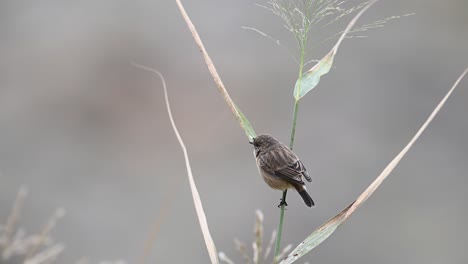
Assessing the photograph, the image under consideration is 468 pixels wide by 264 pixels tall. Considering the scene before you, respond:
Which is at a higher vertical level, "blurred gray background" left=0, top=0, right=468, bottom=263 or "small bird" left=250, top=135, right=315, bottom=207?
"small bird" left=250, top=135, right=315, bottom=207

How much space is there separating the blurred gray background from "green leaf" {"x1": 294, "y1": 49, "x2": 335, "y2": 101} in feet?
21.3

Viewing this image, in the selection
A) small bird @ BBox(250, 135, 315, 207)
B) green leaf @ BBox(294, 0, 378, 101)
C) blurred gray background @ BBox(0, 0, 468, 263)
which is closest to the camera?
green leaf @ BBox(294, 0, 378, 101)

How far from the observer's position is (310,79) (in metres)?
2.61

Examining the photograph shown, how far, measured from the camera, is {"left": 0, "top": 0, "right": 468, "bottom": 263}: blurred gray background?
10.0 m

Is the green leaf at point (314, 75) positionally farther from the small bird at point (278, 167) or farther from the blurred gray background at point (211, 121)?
the blurred gray background at point (211, 121)

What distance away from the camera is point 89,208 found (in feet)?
34.2

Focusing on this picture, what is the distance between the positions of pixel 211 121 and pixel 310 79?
9403mm

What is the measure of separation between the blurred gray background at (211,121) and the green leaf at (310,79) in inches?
255

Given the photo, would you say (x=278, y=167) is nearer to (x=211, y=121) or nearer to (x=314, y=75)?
(x=314, y=75)

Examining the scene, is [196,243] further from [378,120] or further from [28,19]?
[28,19]

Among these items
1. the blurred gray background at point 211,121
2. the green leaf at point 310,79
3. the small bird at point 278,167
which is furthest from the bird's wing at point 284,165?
the blurred gray background at point 211,121

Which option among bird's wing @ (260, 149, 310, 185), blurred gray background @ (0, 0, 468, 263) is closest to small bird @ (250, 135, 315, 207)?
bird's wing @ (260, 149, 310, 185)

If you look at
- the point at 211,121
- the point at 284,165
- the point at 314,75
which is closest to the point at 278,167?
the point at 284,165

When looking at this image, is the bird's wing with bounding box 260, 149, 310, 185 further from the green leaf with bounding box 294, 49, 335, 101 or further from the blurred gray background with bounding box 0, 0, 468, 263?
the blurred gray background with bounding box 0, 0, 468, 263
